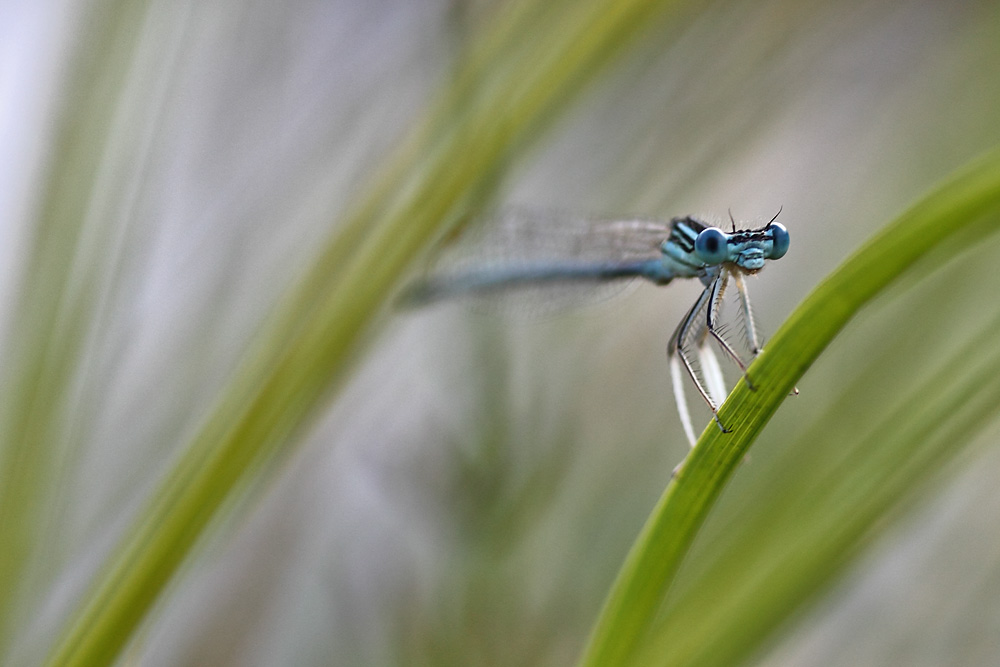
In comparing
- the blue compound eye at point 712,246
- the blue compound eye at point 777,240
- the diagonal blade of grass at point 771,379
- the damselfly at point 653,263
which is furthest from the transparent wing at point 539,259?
the diagonal blade of grass at point 771,379

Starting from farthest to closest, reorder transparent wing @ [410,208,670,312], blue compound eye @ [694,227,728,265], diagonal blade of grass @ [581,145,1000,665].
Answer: transparent wing @ [410,208,670,312], blue compound eye @ [694,227,728,265], diagonal blade of grass @ [581,145,1000,665]

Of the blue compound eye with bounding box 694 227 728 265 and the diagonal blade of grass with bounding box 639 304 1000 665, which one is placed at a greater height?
the blue compound eye with bounding box 694 227 728 265

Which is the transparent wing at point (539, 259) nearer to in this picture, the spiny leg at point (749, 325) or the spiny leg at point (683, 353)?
the spiny leg at point (683, 353)

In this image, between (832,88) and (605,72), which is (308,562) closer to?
(605,72)

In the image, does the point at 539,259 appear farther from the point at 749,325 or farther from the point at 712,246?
the point at 749,325

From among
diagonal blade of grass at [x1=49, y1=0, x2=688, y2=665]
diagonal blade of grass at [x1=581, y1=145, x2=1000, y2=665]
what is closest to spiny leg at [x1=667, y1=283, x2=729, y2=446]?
diagonal blade of grass at [x1=49, y1=0, x2=688, y2=665]

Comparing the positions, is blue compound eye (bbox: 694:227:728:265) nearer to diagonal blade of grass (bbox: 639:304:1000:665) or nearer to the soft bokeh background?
the soft bokeh background
